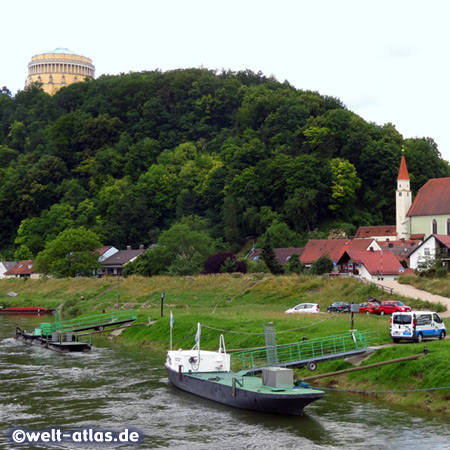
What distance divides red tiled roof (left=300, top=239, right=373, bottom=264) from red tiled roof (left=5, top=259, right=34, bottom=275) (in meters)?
50.2

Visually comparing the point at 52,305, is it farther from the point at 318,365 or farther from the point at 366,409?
the point at 366,409

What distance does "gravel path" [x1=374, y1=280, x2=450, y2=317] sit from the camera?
48.1 m

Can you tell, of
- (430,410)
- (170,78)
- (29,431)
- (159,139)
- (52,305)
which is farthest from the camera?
(170,78)

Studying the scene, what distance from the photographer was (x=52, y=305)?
3095 inches

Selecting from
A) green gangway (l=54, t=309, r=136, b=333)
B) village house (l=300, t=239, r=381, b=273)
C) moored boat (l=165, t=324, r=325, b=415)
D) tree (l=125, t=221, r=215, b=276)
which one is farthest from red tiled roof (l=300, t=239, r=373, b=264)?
moored boat (l=165, t=324, r=325, b=415)

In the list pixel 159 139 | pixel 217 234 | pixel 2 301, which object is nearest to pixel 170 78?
pixel 159 139

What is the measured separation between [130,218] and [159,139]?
29384 mm

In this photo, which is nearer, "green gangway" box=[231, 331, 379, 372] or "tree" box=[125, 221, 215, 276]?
"green gangway" box=[231, 331, 379, 372]

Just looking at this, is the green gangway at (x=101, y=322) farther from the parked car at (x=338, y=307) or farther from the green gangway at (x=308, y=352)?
the green gangway at (x=308, y=352)

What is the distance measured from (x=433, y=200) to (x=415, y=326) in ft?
229

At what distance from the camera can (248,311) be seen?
53.7 m

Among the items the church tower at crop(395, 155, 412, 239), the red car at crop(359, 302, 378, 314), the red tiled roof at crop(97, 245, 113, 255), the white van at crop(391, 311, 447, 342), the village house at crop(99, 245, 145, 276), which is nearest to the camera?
the white van at crop(391, 311, 447, 342)

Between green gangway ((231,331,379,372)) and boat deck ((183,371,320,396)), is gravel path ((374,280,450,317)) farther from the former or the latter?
boat deck ((183,371,320,396))

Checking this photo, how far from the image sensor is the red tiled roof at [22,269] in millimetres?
119500
